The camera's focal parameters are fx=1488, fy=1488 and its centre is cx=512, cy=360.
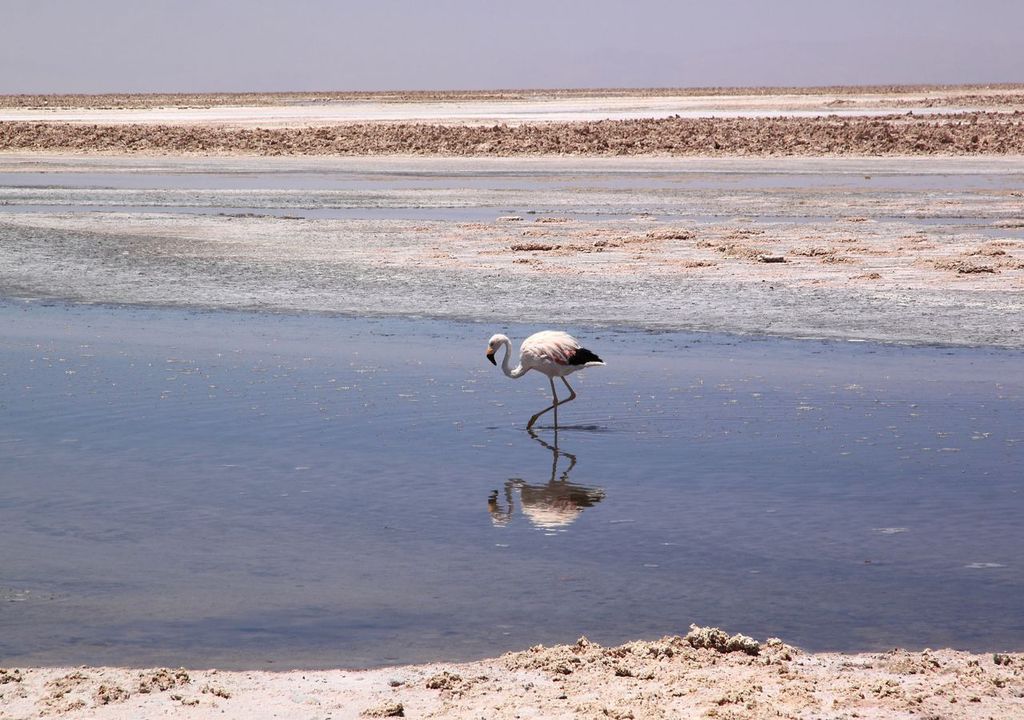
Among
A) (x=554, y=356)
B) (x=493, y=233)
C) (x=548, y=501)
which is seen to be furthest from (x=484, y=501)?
(x=493, y=233)

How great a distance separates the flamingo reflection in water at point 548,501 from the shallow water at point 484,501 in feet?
0.08

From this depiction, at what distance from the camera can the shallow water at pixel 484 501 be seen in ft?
21.3

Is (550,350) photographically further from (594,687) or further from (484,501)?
(594,687)

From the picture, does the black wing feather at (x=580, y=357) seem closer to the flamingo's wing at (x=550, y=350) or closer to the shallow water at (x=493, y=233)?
the flamingo's wing at (x=550, y=350)

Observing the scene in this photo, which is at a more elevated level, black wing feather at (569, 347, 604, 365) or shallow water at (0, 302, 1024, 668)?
black wing feather at (569, 347, 604, 365)

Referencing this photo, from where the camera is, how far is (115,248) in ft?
71.9

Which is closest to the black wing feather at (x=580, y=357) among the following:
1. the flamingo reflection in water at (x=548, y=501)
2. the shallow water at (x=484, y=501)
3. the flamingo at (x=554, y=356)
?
the flamingo at (x=554, y=356)

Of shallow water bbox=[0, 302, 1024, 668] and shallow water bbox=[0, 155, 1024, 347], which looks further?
shallow water bbox=[0, 155, 1024, 347]

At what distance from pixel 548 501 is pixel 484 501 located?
375 millimetres

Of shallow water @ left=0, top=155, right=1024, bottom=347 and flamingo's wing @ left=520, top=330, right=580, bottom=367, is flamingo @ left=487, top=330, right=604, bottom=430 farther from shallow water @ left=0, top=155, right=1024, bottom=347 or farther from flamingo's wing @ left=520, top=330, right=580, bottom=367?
shallow water @ left=0, top=155, right=1024, bottom=347

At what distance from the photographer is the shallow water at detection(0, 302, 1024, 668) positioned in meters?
6.50

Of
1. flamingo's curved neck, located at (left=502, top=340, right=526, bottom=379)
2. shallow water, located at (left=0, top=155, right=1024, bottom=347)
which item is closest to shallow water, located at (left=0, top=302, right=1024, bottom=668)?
flamingo's curved neck, located at (left=502, top=340, right=526, bottom=379)

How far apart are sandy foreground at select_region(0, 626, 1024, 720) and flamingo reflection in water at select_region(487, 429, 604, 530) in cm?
215

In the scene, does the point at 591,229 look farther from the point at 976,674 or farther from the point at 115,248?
the point at 976,674
